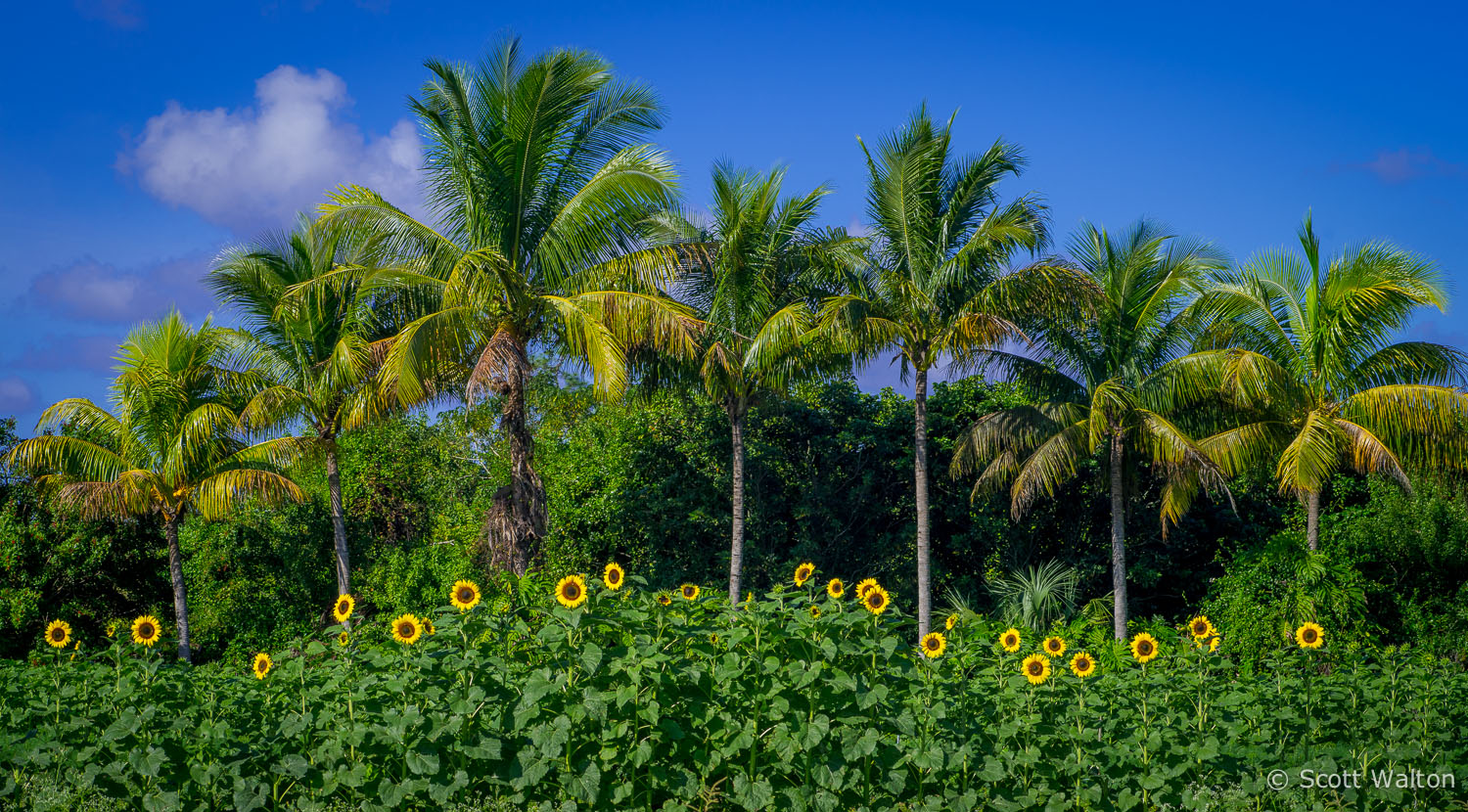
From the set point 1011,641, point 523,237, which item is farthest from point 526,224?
point 1011,641

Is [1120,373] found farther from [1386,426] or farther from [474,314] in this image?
[474,314]

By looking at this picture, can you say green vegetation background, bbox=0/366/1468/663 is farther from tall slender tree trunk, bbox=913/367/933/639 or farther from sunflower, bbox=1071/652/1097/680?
sunflower, bbox=1071/652/1097/680

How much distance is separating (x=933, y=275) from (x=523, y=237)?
222 inches

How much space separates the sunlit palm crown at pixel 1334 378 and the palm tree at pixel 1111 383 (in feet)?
2.32

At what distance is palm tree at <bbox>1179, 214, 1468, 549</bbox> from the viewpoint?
14055 mm

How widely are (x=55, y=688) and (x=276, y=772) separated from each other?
5.03 feet

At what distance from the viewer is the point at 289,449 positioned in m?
16.6

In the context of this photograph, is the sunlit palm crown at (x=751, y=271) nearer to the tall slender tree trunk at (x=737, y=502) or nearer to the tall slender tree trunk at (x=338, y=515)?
the tall slender tree trunk at (x=737, y=502)

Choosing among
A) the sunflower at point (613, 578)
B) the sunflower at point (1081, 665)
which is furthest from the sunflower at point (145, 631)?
the sunflower at point (1081, 665)

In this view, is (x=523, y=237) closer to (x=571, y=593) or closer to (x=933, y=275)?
(x=933, y=275)

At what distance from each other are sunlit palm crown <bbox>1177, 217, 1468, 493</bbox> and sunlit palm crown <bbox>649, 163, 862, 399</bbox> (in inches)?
209

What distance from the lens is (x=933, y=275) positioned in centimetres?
1528

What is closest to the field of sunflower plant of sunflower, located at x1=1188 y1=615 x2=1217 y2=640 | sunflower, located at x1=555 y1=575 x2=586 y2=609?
sunflower, located at x1=555 y1=575 x2=586 y2=609

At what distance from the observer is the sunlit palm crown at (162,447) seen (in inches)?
630
